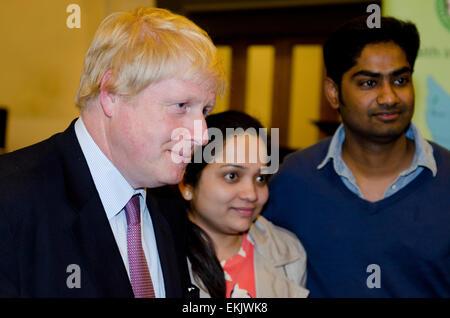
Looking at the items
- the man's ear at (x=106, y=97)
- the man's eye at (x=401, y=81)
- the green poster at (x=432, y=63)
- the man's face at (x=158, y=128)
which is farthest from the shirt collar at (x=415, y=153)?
the man's ear at (x=106, y=97)

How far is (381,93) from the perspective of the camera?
2.02 metres

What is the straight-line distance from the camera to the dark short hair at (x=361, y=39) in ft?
6.79

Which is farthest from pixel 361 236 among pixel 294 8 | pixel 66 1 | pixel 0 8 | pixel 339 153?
pixel 294 8

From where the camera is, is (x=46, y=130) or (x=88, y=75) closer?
(x=88, y=75)

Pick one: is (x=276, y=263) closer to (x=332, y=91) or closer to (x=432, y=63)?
(x=332, y=91)

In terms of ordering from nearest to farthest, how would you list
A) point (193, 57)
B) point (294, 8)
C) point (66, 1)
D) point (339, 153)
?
point (193, 57)
point (339, 153)
point (66, 1)
point (294, 8)

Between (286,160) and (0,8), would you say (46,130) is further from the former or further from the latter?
(286,160)

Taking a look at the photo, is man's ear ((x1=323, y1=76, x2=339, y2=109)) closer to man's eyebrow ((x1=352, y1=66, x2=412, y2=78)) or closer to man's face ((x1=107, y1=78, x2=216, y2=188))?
man's eyebrow ((x1=352, y1=66, x2=412, y2=78))

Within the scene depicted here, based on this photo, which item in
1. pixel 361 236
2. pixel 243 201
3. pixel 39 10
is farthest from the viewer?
pixel 39 10

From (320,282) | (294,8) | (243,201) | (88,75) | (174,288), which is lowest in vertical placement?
Answer: (320,282)

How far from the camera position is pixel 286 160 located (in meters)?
2.30

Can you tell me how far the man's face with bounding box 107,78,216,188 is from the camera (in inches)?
44.2

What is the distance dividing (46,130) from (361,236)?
3.94m

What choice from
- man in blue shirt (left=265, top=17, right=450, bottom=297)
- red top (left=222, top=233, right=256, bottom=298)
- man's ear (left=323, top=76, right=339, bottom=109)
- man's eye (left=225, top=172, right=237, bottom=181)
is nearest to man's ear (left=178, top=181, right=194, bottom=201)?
man's eye (left=225, top=172, right=237, bottom=181)
